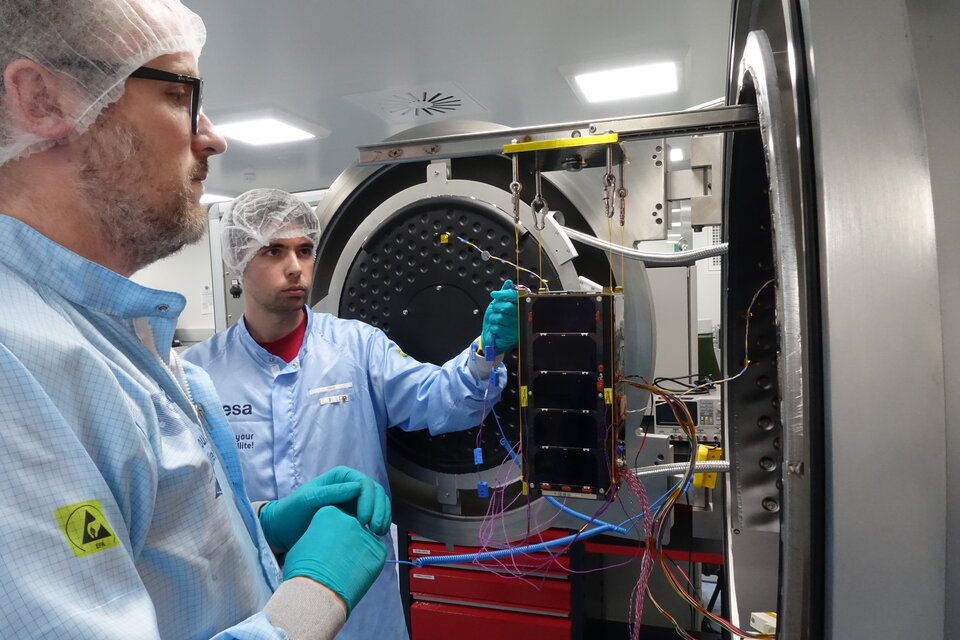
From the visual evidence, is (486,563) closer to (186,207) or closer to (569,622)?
(569,622)

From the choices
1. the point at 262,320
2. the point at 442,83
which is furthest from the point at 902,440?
the point at 442,83

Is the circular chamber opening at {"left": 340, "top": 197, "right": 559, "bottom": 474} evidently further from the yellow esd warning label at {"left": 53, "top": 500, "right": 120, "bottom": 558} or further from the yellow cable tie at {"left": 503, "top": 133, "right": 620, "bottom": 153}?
the yellow esd warning label at {"left": 53, "top": 500, "right": 120, "bottom": 558}

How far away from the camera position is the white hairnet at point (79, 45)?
63 centimetres

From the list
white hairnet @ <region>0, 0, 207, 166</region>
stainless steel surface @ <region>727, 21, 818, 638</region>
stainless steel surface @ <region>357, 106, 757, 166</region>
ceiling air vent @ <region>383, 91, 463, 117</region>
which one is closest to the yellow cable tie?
stainless steel surface @ <region>357, 106, 757, 166</region>

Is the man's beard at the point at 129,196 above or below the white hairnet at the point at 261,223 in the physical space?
below

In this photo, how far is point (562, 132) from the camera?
1.00 m

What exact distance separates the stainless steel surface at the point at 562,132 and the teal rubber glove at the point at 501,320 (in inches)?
12.0

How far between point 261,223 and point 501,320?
2.36ft

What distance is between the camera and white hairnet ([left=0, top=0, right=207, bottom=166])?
0.63 m

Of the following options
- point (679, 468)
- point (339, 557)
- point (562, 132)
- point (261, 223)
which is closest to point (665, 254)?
point (562, 132)

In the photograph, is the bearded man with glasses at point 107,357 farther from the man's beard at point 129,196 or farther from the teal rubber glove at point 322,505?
the teal rubber glove at point 322,505

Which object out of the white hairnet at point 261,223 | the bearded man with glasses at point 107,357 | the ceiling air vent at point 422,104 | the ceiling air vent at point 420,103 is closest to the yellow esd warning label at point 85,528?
the bearded man with glasses at point 107,357

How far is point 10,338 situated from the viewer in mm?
554

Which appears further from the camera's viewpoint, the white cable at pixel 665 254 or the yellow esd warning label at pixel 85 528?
the white cable at pixel 665 254
